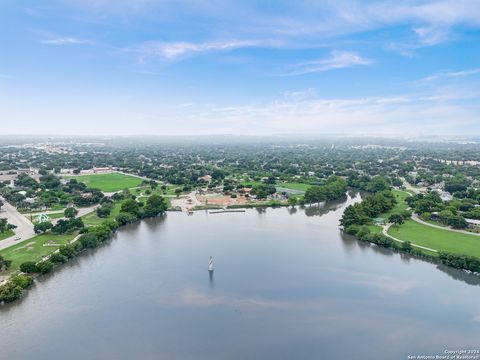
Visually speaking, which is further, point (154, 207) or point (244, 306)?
point (154, 207)

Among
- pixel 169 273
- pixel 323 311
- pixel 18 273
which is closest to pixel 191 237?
pixel 169 273

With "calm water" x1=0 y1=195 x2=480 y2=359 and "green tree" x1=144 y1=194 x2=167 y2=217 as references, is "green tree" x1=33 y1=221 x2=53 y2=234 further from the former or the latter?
"green tree" x1=144 y1=194 x2=167 y2=217

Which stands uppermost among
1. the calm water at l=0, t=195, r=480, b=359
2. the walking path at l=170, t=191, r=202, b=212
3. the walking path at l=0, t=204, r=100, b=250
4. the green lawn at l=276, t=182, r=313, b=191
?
the green lawn at l=276, t=182, r=313, b=191

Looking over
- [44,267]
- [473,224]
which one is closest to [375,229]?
[473,224]

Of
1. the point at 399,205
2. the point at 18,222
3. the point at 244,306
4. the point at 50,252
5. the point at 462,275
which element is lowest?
the point at 244,306

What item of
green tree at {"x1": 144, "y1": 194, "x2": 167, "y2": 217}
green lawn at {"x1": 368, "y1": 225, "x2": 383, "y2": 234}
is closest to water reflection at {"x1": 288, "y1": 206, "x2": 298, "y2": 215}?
green lawn at {"x1": 368, "y1": 225, "x2": 383, "y2": 234}

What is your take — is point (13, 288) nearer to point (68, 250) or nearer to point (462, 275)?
point (68, 250)

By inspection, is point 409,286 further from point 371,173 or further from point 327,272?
point 371,173
